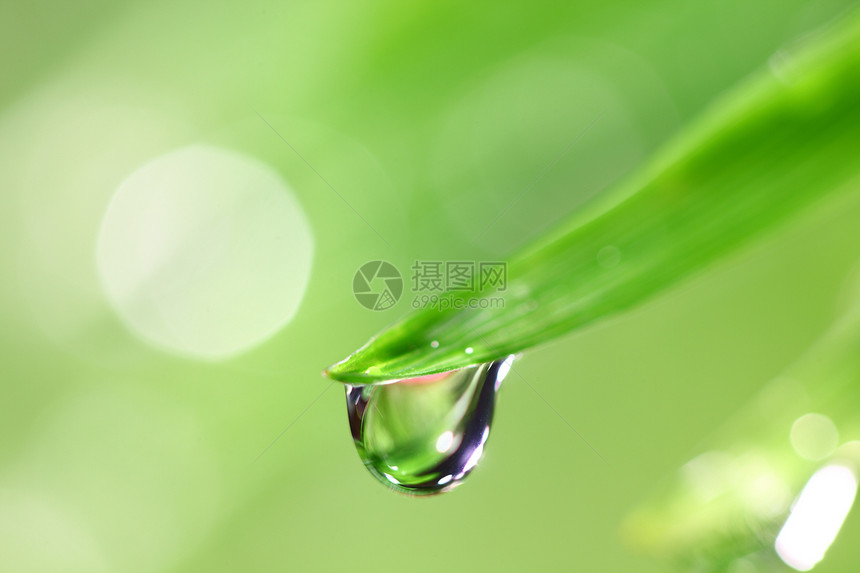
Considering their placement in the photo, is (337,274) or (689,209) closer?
(689,209)

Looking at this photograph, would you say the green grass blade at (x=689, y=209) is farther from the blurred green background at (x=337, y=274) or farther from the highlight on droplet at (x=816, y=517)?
the highlight on droplet at (x=816, y=517)

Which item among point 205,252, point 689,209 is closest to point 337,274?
point 205,252

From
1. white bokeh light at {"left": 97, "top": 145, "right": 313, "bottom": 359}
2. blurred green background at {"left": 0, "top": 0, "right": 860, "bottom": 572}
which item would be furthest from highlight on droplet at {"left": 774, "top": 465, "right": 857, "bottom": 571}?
white bokeh light at {"left": 97, "top": 145, "right": 313, "bottom": 359}

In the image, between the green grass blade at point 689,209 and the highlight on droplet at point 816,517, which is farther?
the highlight on droplet at point 816,517

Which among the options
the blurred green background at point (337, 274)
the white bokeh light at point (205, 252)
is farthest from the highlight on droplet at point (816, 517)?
the white bokeh light at point (205, 252)

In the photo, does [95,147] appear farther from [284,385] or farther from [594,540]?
[594,540]

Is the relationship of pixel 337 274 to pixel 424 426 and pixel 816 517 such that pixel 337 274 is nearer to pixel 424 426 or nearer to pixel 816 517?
pixel 424 426

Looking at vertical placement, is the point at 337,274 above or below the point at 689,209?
above
